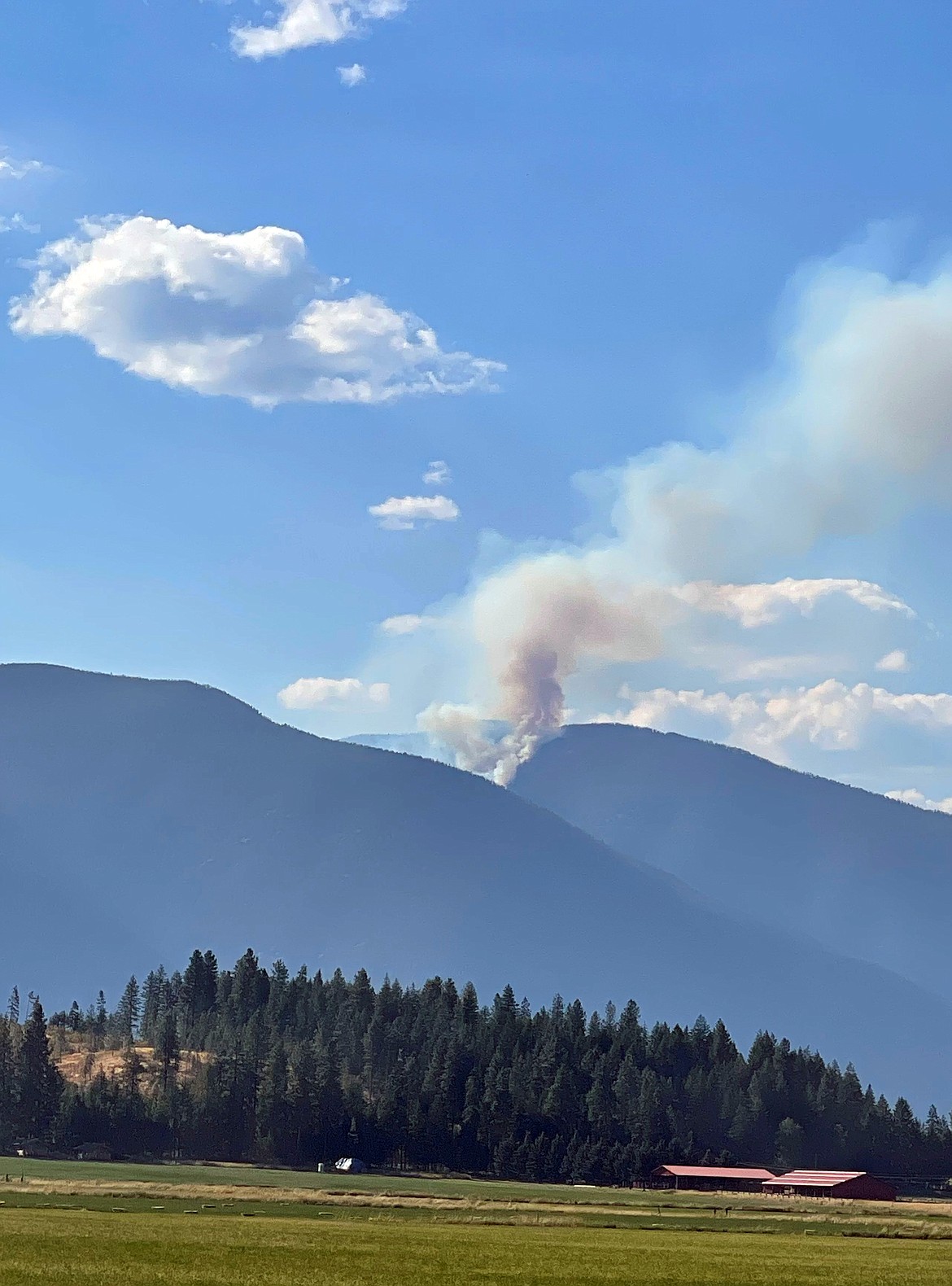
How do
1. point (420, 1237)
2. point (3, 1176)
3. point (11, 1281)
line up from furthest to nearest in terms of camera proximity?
point (3, 1176) → point (420, 1237) → point (11, 1281)

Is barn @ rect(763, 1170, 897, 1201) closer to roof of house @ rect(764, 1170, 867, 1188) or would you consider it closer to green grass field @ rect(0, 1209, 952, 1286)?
roof of house @ rect(764, 1170, 867, 1188)

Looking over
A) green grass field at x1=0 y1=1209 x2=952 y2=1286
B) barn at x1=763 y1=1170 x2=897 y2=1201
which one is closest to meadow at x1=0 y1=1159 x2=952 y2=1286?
green grass field at x1=0 y1=1209 x2=952 y2=1286

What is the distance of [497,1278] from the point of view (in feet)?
213

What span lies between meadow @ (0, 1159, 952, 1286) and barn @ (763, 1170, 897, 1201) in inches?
811

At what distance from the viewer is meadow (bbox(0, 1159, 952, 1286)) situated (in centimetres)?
6594

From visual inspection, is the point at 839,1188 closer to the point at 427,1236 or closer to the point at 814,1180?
the point at 814,1180

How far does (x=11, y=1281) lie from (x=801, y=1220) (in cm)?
8492

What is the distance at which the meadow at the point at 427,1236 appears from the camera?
65.9 metres

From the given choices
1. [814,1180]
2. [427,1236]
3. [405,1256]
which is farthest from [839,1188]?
[405,1256]

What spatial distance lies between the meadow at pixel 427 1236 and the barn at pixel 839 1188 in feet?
67.6

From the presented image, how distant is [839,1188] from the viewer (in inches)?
7446

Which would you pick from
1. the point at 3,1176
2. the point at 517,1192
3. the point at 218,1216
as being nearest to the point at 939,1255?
the point at 218,1216

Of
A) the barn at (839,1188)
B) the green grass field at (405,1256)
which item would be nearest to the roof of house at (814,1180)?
the barn at (839,1188)

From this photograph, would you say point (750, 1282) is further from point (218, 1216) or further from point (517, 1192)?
point (517, 1192)
